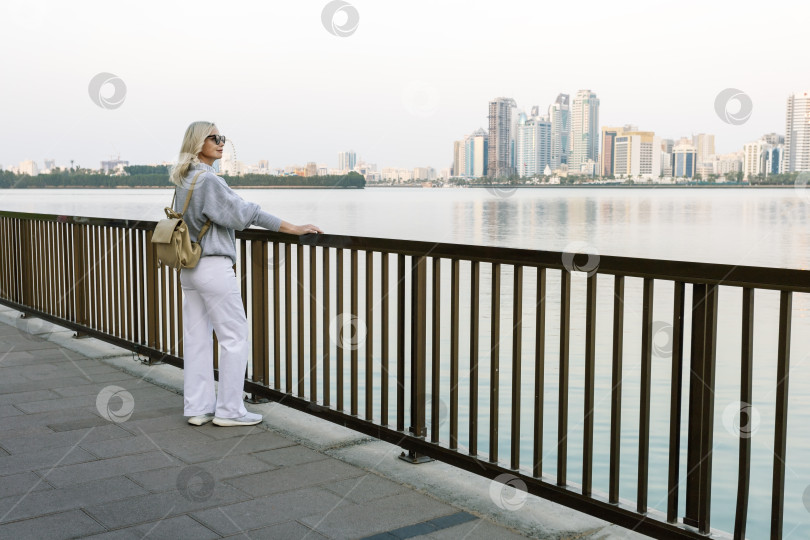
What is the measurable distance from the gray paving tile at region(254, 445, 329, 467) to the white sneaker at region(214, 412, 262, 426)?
1.49 ft

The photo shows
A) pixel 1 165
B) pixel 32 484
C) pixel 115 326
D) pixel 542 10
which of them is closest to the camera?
pixel 32 484

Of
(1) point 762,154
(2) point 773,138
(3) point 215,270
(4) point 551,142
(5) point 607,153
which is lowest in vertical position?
(3) point 215,270

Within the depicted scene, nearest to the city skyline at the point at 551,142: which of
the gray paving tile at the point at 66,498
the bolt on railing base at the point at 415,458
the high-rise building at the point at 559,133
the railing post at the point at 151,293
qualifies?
the high-rise building at the point at 559,133

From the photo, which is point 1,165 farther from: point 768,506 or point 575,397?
point 768,506

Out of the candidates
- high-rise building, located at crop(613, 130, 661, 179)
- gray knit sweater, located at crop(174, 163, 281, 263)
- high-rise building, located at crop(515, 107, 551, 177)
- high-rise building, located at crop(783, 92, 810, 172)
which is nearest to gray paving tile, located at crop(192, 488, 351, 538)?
gray knit sweater, located at crop(174, 163, 281, 263)

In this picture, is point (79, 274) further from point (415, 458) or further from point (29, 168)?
point (29, 168)

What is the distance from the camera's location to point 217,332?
4.25 metres

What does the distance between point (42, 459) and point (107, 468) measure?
0.35 m

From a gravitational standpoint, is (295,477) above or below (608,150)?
below

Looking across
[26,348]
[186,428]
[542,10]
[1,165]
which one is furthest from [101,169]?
[542,10]

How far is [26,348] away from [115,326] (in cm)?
83

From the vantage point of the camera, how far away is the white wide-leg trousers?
13.7 ft

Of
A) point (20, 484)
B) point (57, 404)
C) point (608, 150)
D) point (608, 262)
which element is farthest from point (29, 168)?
point (608, 150)

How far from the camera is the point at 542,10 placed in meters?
78.8
